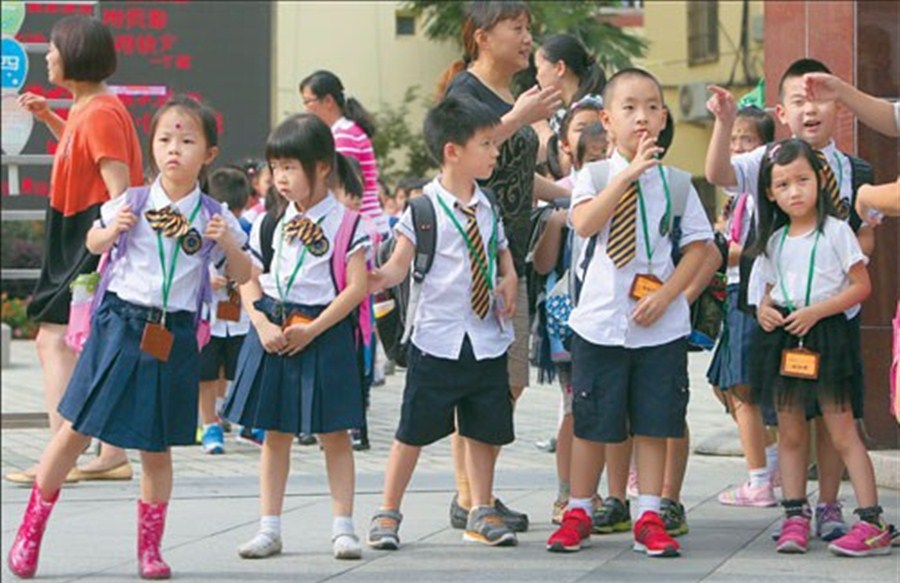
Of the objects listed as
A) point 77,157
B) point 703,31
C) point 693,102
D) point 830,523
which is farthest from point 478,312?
point 703,31

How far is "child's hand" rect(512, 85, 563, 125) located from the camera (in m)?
7.20

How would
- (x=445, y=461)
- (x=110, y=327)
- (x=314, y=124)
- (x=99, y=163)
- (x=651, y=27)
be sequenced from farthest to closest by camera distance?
(x=651, y=27)
(x=445, y=461)
(x=99, y=163)
(x=314, y=124)
(x=110, y=327)

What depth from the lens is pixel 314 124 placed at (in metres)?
7.20

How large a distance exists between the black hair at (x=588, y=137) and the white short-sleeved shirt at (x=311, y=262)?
103 centimetres

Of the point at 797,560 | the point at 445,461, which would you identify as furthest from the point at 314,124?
the point at 445,461

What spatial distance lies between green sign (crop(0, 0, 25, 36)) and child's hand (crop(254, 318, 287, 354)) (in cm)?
686

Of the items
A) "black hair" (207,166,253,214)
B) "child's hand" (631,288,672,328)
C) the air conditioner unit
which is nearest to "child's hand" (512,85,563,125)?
"child's hand" (631,288,672,328)

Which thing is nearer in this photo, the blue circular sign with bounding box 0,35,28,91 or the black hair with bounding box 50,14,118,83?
the black hair with bounding box 50,14,118,83

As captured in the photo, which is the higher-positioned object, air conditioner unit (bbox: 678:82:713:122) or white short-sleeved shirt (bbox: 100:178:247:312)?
air conditioner unit (bbox: 678:82:713:122)

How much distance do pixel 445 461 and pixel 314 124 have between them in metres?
3.46

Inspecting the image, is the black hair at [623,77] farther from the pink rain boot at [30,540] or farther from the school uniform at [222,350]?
the school uniform at [222,350]

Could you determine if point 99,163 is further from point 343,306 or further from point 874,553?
point 874,553

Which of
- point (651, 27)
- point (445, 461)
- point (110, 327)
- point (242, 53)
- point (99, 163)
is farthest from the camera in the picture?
point (651, 27)

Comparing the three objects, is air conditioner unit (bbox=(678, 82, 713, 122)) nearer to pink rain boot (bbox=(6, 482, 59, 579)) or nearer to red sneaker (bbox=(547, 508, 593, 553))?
red sneaker (bbox=(547, 508, 593, 553))
